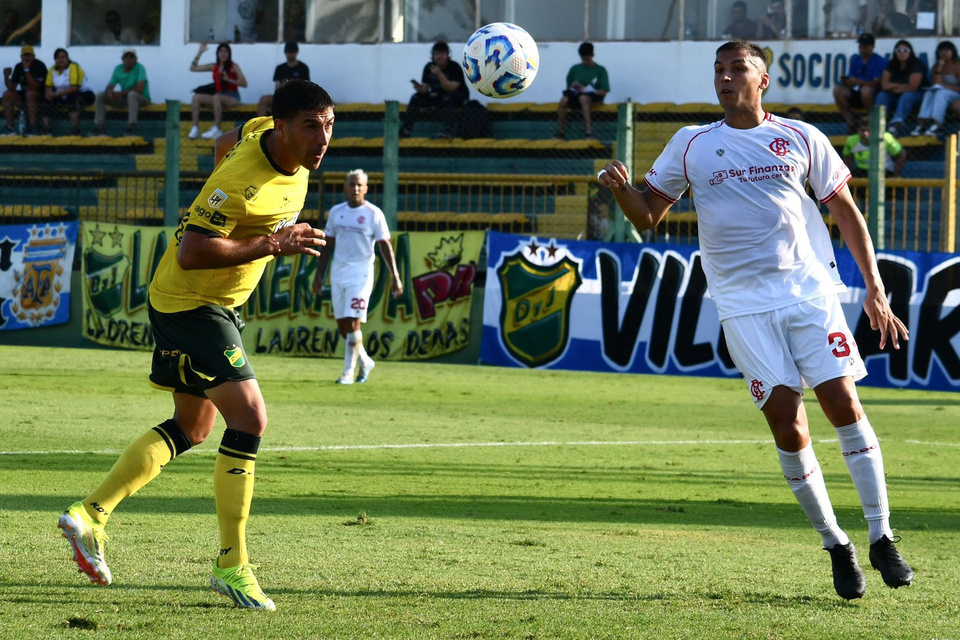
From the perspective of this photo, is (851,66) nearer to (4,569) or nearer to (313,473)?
(313,473)

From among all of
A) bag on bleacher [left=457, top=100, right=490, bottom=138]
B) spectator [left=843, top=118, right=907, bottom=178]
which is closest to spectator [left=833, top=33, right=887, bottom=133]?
spectator [left=843, top=118, right=907, bottom=178]

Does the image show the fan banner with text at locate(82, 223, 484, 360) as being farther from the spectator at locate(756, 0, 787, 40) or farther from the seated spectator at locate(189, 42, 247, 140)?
the spectator at locate(756, 0, 787, 40)

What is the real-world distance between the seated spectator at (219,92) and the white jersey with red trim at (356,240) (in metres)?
10.2

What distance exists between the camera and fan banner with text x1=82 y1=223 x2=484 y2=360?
17703 mm

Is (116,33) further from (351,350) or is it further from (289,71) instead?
(351,350)

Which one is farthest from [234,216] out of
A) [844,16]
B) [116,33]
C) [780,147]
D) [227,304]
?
[116,33]

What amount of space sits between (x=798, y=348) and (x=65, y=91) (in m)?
22.0

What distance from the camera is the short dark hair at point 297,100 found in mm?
5047

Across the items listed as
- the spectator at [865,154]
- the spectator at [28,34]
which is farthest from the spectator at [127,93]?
the spectator at [865,154]

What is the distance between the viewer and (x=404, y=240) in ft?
58.5

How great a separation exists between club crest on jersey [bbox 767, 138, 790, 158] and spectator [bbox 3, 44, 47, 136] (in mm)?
21708

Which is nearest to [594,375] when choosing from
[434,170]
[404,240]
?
[404,240]

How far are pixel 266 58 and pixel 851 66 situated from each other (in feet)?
38.6

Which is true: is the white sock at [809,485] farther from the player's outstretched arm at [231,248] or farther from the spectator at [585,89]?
the spectator at [585,89]
